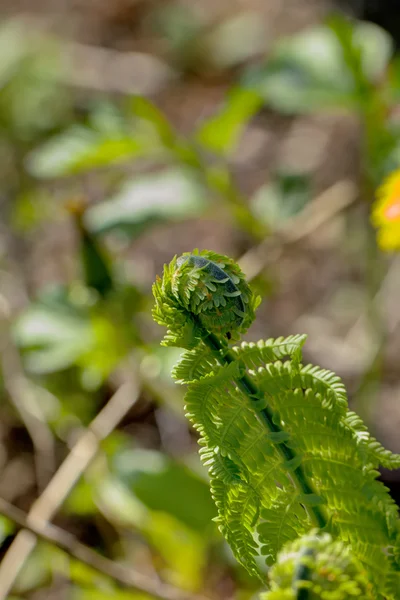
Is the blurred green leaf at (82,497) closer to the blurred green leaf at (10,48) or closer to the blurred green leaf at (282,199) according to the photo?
the blurred green leaf at (282,199)

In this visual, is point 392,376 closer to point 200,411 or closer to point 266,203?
point 266,203

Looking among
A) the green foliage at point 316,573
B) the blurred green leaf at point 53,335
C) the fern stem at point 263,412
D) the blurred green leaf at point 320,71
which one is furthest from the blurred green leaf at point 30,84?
the green foliage at point 316,573

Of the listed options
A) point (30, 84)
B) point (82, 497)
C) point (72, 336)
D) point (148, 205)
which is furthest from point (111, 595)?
point (30, 84)

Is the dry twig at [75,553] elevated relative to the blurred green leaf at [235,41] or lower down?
lower down

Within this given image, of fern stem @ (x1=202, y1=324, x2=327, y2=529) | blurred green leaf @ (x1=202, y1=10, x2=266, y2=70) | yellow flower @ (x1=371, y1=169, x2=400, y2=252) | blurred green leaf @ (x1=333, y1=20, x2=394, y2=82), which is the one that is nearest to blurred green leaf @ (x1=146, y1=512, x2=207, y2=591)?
yellow flower @ (x1=371, y1=169, x2=400, y2=252)

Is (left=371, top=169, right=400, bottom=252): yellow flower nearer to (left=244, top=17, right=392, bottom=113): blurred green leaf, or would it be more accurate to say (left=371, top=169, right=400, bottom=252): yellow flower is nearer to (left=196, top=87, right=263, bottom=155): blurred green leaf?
(left=244, top=17, right=392, bottom=113): blurred green leaf

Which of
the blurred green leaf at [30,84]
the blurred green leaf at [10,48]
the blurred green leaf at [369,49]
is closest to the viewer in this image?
the blurred green leaf at [369,49]

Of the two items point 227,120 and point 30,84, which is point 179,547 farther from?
point 30,84
